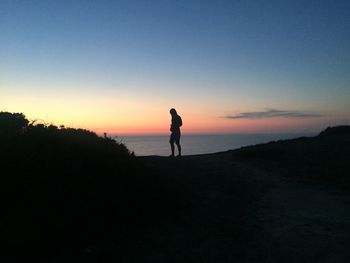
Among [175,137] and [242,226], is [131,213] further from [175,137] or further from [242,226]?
[175,137]

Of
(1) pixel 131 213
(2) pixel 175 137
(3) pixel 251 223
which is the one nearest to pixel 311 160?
(2) pixel 175 137

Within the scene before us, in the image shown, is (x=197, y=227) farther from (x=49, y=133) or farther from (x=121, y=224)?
(x=49, y=133)

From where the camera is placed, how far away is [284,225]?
9094 mm

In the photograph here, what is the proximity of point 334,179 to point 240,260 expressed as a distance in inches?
276

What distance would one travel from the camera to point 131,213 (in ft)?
28.3

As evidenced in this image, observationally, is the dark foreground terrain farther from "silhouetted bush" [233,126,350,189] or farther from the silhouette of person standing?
the silhouette of person standing

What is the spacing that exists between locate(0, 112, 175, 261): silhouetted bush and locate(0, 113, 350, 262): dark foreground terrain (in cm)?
2

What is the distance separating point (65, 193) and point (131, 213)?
1.42 m

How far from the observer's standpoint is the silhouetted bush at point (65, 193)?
289 inches

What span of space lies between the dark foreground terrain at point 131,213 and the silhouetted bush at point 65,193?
0.7 inches

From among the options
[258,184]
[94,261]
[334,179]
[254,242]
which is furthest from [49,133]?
[334,179]

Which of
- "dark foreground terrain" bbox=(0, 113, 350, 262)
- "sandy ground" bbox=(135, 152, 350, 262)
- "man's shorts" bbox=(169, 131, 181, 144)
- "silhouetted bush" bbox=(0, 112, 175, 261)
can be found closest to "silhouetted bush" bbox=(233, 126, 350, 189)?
"sandy ground" bbox=(135, 152, 350, 262)

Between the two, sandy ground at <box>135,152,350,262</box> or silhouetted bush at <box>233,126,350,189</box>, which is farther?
silhouetted bush at <box>233,126,350,189</box>

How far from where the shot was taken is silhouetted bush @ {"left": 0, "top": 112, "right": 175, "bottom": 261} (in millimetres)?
7332
